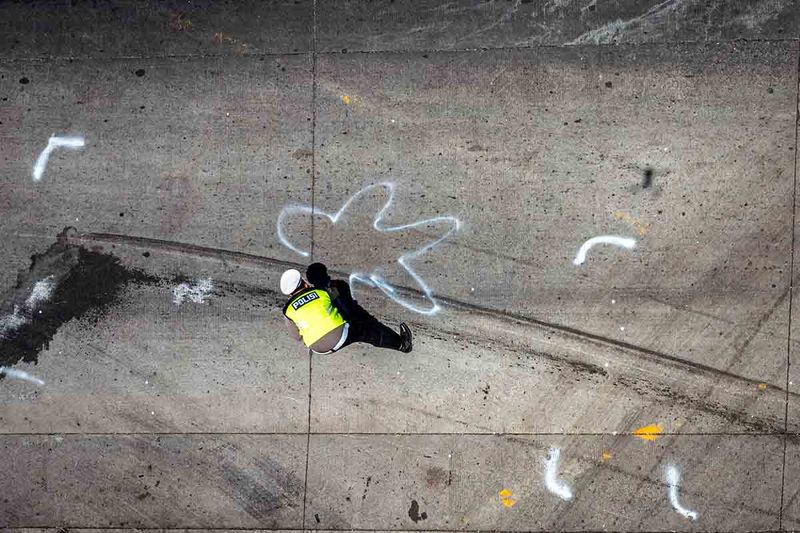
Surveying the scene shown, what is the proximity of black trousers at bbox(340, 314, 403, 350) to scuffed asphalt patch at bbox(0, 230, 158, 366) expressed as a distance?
1.97 m

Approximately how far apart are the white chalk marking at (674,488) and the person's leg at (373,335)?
2.74 metres

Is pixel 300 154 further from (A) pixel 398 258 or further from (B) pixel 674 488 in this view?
(B) pixel 674 488

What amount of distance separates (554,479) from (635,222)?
2481 millimetres

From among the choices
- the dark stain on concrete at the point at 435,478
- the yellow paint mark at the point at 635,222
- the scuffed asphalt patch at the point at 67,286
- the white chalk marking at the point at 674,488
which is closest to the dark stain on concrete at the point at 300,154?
the scuffed asphalt patch at the point at 67,286

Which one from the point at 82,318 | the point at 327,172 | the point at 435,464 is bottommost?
the point at 435,464

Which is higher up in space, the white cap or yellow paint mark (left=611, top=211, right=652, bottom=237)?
yellow paint mark (left=611, top=211, right=652, bottom=237)

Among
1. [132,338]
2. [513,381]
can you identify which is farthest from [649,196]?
[132,338]

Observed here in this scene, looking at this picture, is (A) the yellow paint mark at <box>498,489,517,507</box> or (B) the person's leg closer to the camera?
(B) the person's leg

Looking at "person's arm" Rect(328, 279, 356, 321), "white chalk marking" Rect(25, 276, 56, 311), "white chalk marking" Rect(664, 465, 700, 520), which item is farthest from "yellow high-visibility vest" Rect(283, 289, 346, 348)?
"white chalk marking" Rect(664, 465, 700, 520)

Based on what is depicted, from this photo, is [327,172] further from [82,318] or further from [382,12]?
[82,318]

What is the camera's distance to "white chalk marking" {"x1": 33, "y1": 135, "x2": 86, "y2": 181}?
5191 millimetres

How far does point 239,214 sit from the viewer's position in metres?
5.16

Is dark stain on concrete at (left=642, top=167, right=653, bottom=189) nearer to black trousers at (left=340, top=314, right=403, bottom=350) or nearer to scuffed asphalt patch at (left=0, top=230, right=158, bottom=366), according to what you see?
black trousers at (left=340, top=314, right=403, bottom=350)

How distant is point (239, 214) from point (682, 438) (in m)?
4.59
